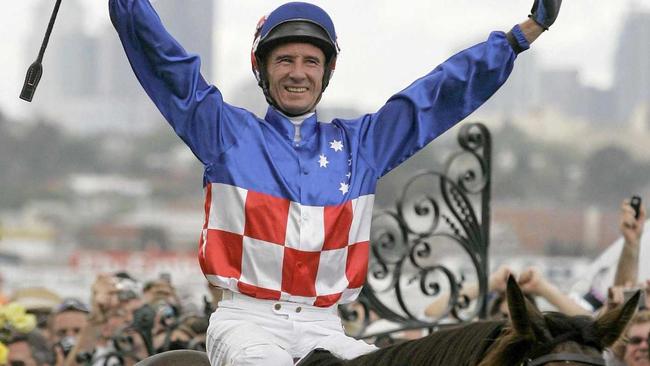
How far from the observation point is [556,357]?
12.0 feet

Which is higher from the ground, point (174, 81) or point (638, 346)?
point (174, 81)

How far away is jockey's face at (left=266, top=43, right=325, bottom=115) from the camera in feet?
15.3

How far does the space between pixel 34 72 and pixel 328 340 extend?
115 cm

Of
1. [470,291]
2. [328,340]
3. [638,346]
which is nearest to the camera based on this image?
[328,340]

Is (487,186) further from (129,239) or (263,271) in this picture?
(129,239)

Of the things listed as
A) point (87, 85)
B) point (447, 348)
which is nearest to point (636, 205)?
point (447, 348)

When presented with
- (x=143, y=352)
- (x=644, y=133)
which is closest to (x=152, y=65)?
(x=143, y=352)

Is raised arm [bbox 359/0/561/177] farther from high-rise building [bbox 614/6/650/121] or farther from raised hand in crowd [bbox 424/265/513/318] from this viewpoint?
high-rise building [bbox 614/6/650/121]

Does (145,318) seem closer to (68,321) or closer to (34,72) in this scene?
(68,321)

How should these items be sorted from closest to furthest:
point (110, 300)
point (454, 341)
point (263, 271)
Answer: point (454, 341), point (263, 271), point (110, 300)

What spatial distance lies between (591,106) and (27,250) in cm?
2646

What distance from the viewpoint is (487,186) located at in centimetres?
777

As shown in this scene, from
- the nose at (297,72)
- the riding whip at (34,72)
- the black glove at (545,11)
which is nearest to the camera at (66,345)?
the riding whip at (34,72)

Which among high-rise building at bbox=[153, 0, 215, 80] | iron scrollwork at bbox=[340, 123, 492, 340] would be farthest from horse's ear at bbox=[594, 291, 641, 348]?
high-rise building at bbox=[153, 0, 215, 80]
